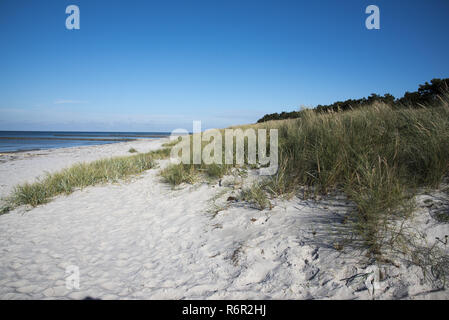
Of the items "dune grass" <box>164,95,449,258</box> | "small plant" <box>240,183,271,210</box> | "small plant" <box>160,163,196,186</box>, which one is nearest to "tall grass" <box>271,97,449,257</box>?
"dune grass" <box>164,95,449,258</box>

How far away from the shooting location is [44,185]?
5.68 meters

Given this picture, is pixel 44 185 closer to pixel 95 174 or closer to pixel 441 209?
pixel 95 174

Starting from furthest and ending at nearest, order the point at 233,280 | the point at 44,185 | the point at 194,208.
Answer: the point at 44,185, the point at 194,208, the point at 233,280

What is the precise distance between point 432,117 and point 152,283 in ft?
16.9

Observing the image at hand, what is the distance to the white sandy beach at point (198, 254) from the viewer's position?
2016 millimetres

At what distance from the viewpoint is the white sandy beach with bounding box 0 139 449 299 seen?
6.61 ft

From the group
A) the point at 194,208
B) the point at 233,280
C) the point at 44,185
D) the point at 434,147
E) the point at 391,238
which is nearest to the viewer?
Result: the point at 391,238

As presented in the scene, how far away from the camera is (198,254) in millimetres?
2811

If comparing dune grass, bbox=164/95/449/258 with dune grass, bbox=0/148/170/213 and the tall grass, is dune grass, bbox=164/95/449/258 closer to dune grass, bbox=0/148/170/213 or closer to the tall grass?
the tall grass

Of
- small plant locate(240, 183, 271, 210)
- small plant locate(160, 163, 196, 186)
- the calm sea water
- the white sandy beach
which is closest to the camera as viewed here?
the white sandy beach

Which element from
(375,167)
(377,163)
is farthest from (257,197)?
(377,163)

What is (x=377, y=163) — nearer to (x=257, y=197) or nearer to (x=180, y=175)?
(x=257, y=197)

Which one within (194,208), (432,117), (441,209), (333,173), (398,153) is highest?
(432,117)
